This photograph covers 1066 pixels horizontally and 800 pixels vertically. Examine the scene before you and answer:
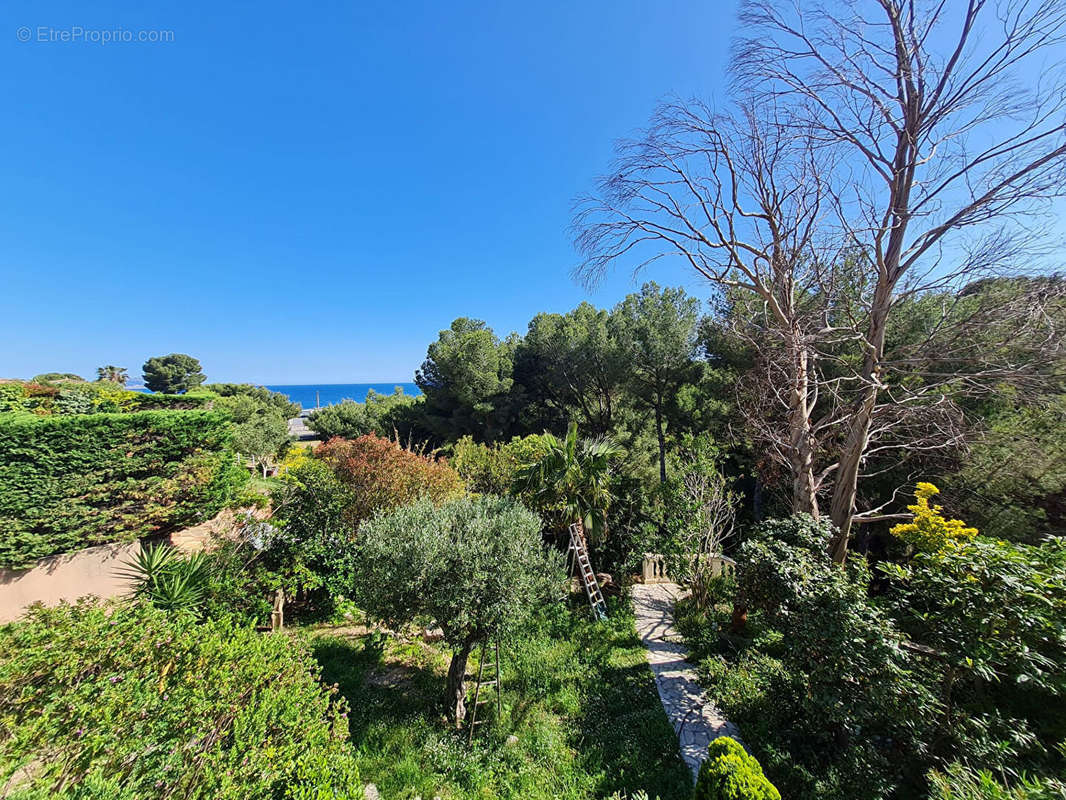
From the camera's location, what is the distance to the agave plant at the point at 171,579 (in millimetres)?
5461

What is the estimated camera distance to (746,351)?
10.5 meters

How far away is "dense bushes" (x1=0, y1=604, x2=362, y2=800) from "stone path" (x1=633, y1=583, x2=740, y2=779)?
4.41m

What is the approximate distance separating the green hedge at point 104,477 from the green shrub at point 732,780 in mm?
11227

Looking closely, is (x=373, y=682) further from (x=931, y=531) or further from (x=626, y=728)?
(x=931, y=531)

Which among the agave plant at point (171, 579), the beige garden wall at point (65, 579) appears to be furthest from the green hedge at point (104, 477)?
the agave plant at point (171, 579)

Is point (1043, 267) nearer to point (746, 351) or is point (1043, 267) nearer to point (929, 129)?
point (929, 129)

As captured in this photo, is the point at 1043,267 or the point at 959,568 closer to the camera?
the point at 959,568

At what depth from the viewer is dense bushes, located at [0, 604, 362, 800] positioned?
2301 millimetres

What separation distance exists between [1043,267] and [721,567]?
7.27 m

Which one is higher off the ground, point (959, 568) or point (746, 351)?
point (746, 351)

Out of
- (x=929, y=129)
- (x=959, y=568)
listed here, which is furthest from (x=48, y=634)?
(x=929, y=129)

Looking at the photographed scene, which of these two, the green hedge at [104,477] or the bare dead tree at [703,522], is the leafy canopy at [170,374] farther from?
the bare dead tree at [703,522]

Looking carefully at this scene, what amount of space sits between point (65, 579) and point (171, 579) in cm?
382

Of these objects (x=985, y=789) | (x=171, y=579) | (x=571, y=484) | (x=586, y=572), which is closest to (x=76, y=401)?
(x=171, y=579)
